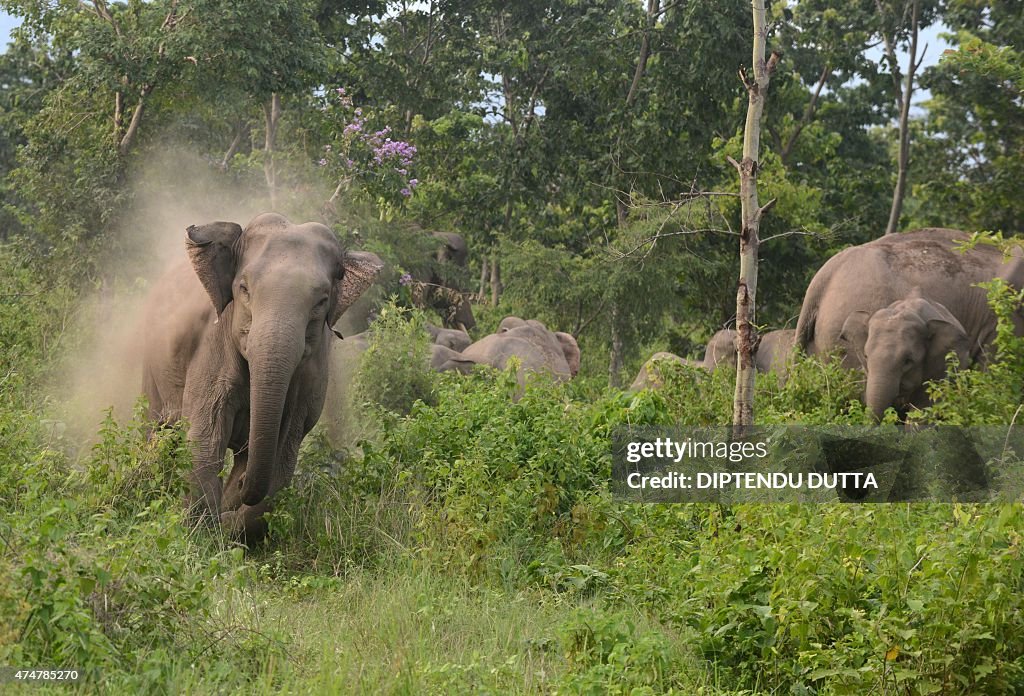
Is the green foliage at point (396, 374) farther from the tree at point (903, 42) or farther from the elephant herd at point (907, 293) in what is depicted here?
the tree at point (903, 42)

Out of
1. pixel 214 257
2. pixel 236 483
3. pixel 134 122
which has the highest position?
pixel 134 122

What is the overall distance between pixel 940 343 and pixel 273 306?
6.33 metres

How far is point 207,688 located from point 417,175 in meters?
18.6

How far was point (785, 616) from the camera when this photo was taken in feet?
18.1

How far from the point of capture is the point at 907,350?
11.3 meters

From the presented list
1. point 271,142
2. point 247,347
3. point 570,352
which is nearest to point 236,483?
point 247,347

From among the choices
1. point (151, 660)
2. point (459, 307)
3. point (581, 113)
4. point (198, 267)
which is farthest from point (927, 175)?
point (151, 660)

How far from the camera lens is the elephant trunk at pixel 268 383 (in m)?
7.69

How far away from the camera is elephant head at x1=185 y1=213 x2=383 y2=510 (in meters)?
7.73

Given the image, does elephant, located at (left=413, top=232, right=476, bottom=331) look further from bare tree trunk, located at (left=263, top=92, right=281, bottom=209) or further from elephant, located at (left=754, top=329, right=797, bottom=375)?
elephant, located at (left=754, top=329, right=797, bottom=375)

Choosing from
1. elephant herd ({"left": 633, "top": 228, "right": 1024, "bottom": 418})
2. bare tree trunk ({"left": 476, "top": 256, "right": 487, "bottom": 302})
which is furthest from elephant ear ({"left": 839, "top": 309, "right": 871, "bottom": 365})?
bare tree trunk ({"left": 476, "top": 256, "right": 487, "bottom": 302})

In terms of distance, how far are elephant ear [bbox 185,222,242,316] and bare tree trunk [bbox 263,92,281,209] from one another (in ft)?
26.5

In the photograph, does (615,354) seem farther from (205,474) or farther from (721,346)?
(205,474)

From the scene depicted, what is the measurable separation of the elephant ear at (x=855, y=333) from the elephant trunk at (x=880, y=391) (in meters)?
1.46
